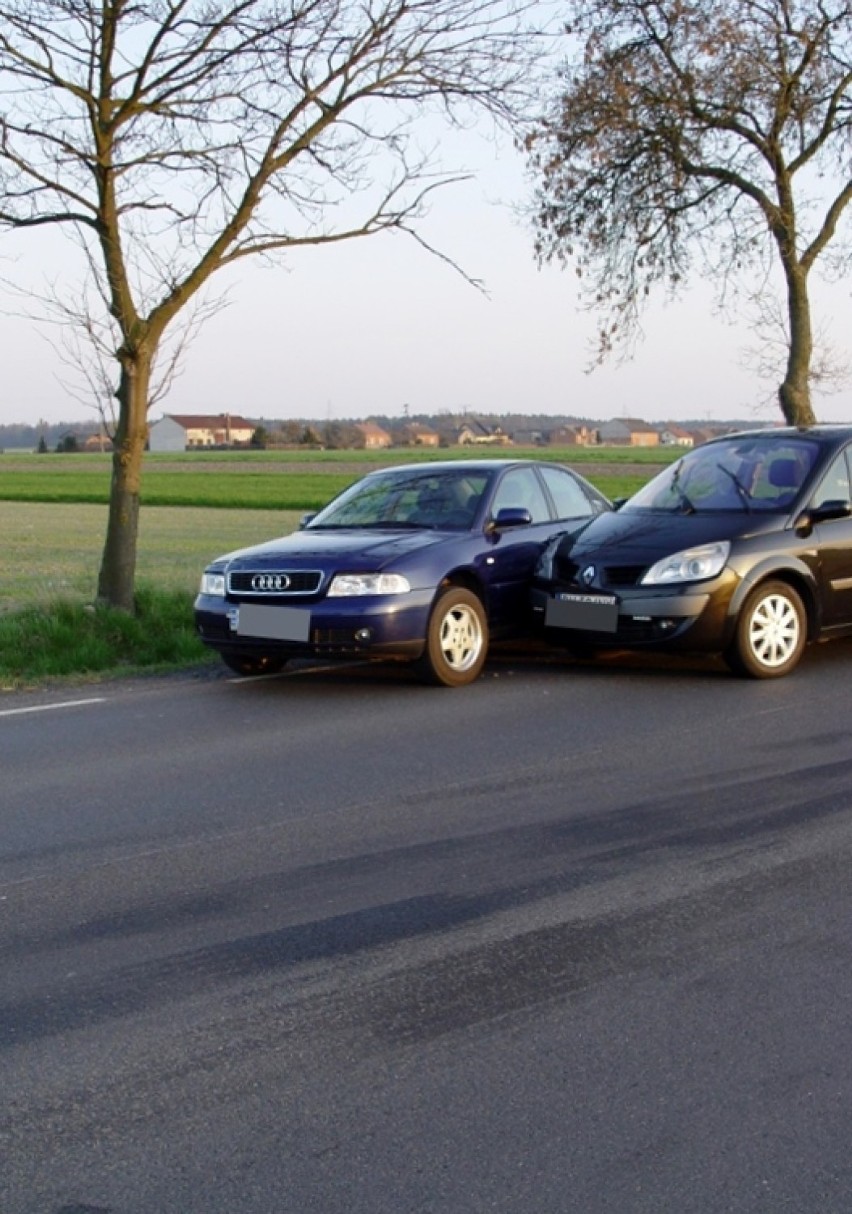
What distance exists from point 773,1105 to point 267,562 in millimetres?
6943

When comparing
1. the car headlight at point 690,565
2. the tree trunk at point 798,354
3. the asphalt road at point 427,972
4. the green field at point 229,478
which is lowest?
the green field at point 229,478

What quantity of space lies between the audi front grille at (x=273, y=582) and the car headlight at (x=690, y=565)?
219cm

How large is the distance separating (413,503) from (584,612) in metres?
1.67

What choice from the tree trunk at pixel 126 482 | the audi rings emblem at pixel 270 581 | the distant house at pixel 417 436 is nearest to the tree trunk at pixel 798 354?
the tree trunk at pixel 126 482

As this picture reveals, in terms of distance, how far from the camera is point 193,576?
61.7 ft

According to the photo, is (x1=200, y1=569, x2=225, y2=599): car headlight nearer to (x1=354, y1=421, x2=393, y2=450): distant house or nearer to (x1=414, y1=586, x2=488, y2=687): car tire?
(x1=414, y1=586, x2=488, y2=687): car tire

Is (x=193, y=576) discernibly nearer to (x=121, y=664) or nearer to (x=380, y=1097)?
(x=121, y=664)

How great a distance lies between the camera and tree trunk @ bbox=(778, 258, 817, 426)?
57.4 ft

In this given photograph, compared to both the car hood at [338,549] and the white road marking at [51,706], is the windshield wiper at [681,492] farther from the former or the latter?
the white road marking at [51,706]

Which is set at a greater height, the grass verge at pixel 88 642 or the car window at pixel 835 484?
the car window at pixel 835 484

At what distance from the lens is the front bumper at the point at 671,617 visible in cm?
1030

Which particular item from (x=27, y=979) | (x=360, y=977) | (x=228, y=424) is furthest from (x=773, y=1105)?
(x=228, y=424)

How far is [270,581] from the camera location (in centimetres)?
1027

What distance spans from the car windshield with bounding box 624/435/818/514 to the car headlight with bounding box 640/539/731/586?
70 centimetres
